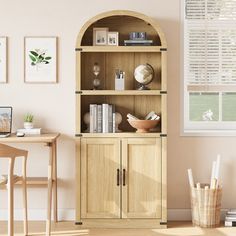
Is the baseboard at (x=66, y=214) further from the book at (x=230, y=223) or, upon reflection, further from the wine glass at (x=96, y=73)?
the wine glass at (x=96, y=73)

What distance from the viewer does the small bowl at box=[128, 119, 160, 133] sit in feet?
15.8

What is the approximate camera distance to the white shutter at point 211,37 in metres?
5.19

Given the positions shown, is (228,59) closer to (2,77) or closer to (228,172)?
(228,172)

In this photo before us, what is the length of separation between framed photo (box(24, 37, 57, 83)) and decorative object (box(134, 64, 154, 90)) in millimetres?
800

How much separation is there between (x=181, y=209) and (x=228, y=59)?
1.53m

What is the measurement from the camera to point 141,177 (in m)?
4.81

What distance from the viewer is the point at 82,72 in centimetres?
512

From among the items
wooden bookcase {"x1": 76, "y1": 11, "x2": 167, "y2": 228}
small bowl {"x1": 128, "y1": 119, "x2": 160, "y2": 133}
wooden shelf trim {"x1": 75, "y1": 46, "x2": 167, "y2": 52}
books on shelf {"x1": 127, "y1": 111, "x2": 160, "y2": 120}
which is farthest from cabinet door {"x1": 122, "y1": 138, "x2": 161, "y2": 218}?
wooden shelf trim {"x1": 75, "y1": 46, "x2": 167, "y2": 52}

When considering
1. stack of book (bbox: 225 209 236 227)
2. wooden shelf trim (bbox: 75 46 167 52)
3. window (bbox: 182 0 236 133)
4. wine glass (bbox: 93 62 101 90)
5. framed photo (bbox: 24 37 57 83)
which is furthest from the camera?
window (bbox: 182 0 236 133)

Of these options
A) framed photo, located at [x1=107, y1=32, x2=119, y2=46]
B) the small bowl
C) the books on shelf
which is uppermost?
framed photo, located at [x1=107, y1=32, x2=119, y2=46]

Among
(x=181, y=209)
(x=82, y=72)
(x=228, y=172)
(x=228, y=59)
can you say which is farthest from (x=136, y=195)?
(x=228, y=59)

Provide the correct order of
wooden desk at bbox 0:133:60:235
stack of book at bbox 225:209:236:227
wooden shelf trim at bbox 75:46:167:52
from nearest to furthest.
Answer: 1. wooden desk at bbox 0:133:60:235
2. wooden shelf trim at bbox 75:46:167:52
3. stack of book at bbox 225:209:236:227

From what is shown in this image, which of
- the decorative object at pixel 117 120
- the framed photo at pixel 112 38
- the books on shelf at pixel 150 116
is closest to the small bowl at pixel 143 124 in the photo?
the books on shelf at pixel 150 116

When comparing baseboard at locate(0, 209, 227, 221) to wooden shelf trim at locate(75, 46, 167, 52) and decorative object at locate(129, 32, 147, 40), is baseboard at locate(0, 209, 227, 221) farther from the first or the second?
decorative object at locate(129, 32, 147, 40)
